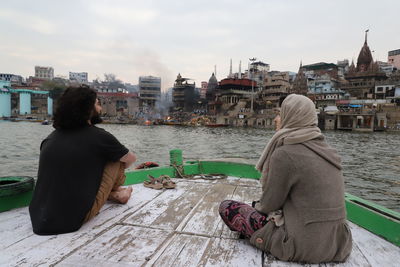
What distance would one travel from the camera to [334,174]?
4.75 feet

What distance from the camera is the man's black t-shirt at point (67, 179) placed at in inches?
69.4

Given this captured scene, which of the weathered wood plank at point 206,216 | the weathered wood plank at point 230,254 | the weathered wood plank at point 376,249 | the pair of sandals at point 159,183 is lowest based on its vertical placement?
the weathered wood plank at point 376,249

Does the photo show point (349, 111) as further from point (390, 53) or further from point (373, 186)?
point (390, 53)

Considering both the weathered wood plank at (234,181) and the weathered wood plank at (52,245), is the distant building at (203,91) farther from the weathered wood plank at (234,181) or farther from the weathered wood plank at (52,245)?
the weathered wood plank at (52,245)

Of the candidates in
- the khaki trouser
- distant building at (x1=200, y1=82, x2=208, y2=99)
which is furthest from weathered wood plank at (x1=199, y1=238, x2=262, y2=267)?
distant building at (x1=200, y1=82, x2=208, y2=99)

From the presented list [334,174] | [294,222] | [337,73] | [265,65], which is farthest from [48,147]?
[265,65]

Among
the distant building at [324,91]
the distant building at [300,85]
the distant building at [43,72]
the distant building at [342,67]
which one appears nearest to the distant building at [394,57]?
the distant building at [342,67]

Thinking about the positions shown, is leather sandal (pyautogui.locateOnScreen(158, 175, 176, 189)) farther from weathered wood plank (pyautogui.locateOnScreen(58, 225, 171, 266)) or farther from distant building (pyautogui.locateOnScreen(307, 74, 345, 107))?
distant building (pyautogui.locateOnScreen(307, 74, 345, 107))

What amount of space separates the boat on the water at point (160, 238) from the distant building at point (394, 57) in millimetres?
83207

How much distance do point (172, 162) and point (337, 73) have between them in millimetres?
71434

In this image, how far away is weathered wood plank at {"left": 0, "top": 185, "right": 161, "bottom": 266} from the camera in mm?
1505

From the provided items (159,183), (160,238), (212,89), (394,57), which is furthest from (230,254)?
(394,57)

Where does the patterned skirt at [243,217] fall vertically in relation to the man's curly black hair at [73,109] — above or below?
below

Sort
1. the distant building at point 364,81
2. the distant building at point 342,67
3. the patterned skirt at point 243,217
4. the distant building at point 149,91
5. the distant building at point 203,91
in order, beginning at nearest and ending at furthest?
1. the patterned skirt at point 243,217
2. the distant building at point 364,81
3. the distant building at point 342,67
4. the distant building at point 149,91
5. the distant building at point 203,91
